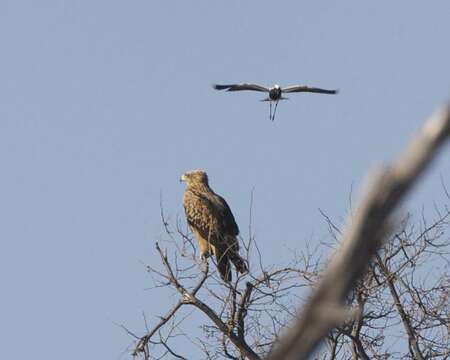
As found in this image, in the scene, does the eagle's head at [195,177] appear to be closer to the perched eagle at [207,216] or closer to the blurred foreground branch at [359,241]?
the perched eagle at [207,216]

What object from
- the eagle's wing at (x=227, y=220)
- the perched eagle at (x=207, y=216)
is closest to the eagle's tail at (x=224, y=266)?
the perched eagle at (x=207, y=216)

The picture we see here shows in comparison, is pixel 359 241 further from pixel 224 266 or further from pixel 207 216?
pixel 207 216

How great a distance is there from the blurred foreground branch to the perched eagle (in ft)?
34.9

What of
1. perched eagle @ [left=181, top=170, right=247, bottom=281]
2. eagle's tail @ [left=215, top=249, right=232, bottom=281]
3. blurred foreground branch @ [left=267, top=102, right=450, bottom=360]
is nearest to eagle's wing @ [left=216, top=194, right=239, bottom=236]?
perched eagle @ [left=181, top=170, right=247, bottom=281]

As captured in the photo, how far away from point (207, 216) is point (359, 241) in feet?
40.9

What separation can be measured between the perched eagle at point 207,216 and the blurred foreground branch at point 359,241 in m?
10.6

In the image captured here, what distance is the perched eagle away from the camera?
1249cm

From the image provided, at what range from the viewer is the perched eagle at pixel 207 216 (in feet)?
41.0

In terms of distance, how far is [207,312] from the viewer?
9359 millimetres

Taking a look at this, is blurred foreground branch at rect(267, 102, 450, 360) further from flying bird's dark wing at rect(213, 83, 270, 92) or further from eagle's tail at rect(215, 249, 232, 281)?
flying bird's dark wing at rect(213, 83, 270, 92)

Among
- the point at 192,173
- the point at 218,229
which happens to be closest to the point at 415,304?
the point at 218,229

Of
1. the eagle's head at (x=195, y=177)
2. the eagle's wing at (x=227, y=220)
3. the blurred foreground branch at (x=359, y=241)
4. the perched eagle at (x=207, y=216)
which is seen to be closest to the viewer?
the blurred foreground branch at (x=359, y=241)

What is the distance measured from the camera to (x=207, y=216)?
13.5m

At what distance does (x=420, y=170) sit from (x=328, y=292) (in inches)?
5.7
